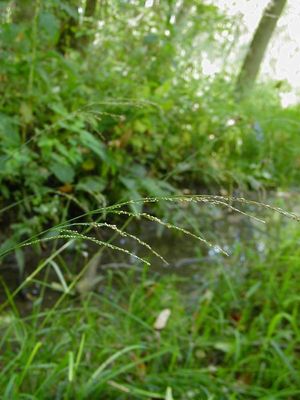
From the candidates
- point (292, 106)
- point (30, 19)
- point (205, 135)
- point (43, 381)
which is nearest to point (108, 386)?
point (43, 381)

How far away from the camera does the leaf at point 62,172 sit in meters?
2.11

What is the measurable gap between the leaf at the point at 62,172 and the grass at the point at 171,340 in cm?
49

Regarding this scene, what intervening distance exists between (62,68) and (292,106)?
11.4 feet

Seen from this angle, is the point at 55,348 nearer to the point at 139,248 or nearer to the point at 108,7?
the point at 139,248

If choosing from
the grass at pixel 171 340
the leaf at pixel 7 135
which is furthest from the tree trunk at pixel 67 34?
the grass at pixel 171 340

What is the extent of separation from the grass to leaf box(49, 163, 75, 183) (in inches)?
19.3

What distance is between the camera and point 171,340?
1757mm

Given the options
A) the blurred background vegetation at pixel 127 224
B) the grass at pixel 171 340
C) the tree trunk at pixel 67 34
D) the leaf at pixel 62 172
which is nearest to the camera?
the grass at pixel 171 340

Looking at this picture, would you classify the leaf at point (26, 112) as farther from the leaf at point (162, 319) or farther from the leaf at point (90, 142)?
the leaf at point (162, 319)

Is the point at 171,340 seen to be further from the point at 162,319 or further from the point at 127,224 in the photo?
the point at 127,224

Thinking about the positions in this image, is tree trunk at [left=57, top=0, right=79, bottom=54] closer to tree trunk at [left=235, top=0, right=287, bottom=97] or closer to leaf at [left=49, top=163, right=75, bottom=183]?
leaf at [left=49, top=163, right=75, bottom=183]

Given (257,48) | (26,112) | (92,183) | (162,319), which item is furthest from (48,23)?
(257,48)

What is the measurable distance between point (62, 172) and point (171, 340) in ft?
2.79

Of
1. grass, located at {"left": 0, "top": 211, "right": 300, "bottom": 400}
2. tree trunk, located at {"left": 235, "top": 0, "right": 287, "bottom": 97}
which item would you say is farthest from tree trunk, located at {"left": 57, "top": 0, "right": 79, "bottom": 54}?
tree trunk, located at {"left": 235, "top": 0, "right": 287, "bottom": 97}
